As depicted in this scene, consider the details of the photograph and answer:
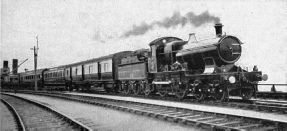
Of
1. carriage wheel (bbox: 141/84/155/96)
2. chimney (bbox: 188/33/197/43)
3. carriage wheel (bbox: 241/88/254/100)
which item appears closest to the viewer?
carriage wheel (bbox: 241/88/254/100)

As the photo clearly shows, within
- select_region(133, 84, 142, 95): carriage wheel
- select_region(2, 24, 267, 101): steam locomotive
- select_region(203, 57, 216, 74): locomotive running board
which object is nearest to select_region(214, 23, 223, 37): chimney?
select_region(2, 24, 267, 101): steam locomotive

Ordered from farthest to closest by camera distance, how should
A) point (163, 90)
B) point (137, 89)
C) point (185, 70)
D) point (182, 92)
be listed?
1. point (137, 89)
2. point (163, 90)
3. point (182, 92)
4. point (185, 70)

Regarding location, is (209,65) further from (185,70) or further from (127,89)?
(127,89)

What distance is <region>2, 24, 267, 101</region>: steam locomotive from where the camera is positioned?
10422 mm

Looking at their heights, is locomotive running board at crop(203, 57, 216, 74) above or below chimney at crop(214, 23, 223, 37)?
below

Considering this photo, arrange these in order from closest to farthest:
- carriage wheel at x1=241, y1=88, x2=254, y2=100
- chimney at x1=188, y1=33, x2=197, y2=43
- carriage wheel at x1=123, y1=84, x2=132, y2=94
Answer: carriage wheel at x1=241, y1=88, x2=254, y2=100 < chimney at x1=188, y1=33, x2=197, y2=43 < carriage wheel at x1=123, y1=84, x2=132, y2=94

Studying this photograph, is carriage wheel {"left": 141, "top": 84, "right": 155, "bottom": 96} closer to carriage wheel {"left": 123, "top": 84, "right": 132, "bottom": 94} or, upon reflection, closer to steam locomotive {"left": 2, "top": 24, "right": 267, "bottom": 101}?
steam locomotive {"left": 2, "top": 24, "right": 267, "bottom": 101}

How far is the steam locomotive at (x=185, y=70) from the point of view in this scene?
10.4m

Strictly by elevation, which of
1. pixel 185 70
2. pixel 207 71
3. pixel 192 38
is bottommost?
pixel 207 71

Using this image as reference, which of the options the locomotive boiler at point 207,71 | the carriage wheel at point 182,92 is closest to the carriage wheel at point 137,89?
the locomotive boiler at point 207,71

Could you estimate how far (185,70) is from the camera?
12094 mm

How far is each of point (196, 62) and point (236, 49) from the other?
1.93 metres

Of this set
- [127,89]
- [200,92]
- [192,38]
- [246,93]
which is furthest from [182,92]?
[127,89]

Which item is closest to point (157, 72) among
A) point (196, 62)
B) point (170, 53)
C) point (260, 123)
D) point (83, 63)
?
point (170, 53)
